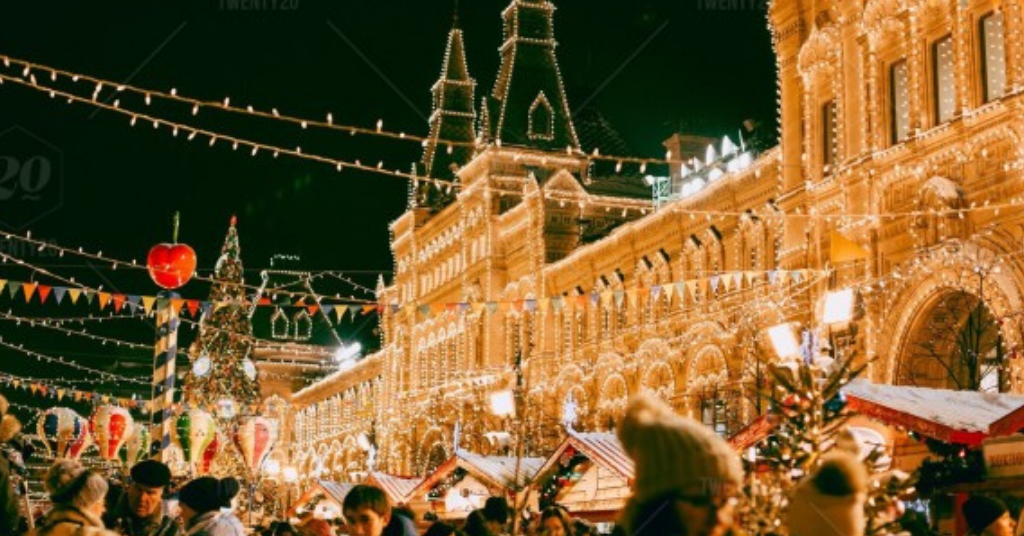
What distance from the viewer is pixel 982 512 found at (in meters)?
8.12

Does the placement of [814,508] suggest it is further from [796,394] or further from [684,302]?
[684,302]

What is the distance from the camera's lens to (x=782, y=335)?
17.4 metres

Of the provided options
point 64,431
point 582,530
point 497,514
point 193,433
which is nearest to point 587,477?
Answer: point 582,530

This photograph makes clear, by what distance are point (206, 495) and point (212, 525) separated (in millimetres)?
182

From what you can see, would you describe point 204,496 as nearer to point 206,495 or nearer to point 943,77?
point 206,495

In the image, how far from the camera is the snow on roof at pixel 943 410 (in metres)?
12.4

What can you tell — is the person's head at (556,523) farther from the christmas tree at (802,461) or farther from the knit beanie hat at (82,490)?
the knit beanie hat at (82,490)

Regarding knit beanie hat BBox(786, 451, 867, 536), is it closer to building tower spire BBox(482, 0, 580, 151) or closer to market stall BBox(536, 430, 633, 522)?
market stall BBox(536, 430, 633, 522)

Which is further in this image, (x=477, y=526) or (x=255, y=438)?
(x=255, y=438)

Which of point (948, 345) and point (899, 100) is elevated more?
point (899, 100)

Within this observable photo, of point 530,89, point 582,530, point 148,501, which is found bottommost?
point 582,530

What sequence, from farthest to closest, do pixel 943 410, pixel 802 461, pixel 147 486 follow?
pixel 943 410, pixel 147 486, pixel 802 461

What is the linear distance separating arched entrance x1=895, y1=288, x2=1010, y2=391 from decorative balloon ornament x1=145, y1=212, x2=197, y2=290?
12373 mm

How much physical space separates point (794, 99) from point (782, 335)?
37.3 feet
